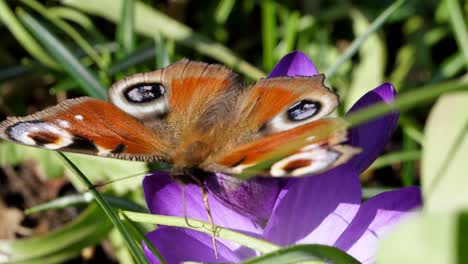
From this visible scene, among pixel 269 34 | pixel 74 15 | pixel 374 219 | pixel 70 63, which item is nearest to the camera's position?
pixel 374 219

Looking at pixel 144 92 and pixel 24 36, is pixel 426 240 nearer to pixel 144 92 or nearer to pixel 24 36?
pixel 144 92

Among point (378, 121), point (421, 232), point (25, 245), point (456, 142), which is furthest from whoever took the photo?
point (25, 245)

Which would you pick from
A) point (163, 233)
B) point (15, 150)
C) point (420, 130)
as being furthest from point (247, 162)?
point (15, 150)

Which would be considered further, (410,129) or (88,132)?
(410,129)

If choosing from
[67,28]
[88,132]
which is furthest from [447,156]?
[67,28]

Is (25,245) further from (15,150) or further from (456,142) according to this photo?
(456,142)

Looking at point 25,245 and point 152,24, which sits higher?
point 152,24

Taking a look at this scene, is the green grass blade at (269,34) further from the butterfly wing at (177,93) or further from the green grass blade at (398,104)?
the green grass blade at (398,104)
